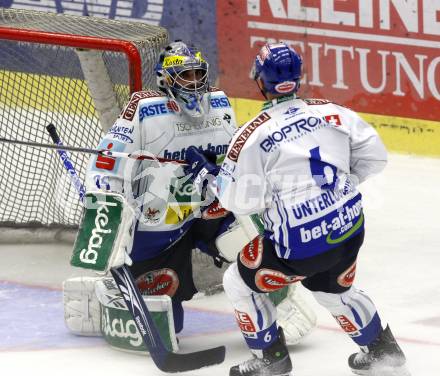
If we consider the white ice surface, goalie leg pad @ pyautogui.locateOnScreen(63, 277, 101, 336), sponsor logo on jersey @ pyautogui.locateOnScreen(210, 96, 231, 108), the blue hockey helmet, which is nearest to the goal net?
the white ice surface

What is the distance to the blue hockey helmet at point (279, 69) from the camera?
4.43m

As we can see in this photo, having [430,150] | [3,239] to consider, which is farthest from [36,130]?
[430,150]

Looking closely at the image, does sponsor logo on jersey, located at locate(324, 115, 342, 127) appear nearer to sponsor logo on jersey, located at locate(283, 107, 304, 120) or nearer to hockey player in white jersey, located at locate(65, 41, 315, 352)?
sponsor logo on jersey, located at locate(283, 107, 304, 120)

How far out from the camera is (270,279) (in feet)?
14.7

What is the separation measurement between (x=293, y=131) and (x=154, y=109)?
810 mm

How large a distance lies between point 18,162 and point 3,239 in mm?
659

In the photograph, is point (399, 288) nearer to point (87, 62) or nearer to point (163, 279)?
point (163, 279)

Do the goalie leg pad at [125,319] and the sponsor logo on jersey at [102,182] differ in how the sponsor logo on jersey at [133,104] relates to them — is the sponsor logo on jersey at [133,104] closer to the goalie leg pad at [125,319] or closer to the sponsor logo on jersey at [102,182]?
the sponsor logo on jersey at [102,182]

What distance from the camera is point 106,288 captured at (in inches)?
203

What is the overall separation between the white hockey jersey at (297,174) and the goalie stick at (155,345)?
55cm

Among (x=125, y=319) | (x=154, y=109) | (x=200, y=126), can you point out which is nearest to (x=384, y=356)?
(x=125, y=319)

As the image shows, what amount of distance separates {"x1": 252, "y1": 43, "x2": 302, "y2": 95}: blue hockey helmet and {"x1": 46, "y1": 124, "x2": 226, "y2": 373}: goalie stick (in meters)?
0.85

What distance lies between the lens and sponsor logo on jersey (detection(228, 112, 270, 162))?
439 centimetres

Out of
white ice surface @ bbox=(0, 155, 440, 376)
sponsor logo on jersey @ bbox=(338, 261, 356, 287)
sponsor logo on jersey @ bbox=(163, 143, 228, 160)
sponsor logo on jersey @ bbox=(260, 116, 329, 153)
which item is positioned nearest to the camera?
sponsor logo on jersey @ bbox=(260, 116, 329, 153)
